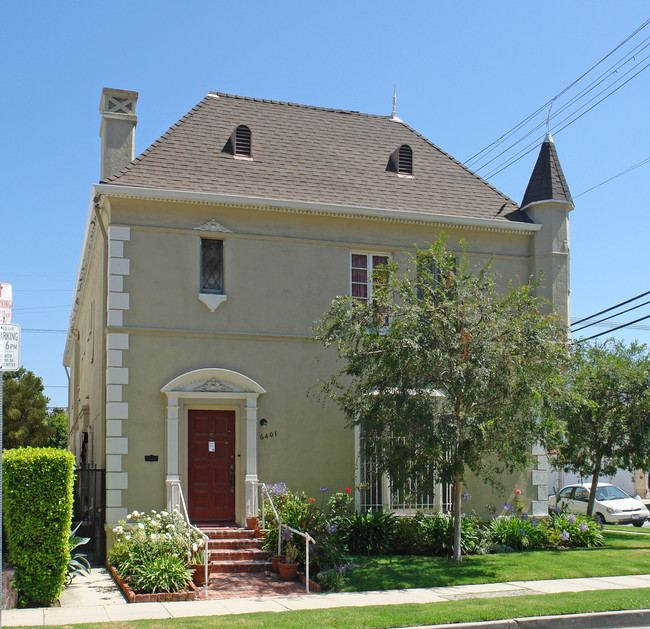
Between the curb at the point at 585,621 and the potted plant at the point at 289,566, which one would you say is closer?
the curb at the point at 585,621

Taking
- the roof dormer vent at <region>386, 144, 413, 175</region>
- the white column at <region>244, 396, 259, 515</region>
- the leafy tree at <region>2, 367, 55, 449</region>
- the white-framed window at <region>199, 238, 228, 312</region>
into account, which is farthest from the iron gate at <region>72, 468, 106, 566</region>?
the leafy tree at <region>2, 367, 55, 449</region>

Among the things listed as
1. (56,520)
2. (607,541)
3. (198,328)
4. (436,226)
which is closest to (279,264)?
(198,328)

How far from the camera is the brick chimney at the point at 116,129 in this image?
1669 cm

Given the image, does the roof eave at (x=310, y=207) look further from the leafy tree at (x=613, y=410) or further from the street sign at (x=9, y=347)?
the street sign at (x=9, y=347)

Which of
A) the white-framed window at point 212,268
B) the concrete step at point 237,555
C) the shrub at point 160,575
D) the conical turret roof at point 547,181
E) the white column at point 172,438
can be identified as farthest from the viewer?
the conical turret roof at point 547,181

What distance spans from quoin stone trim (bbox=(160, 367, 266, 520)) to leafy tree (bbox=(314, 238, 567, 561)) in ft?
7.98

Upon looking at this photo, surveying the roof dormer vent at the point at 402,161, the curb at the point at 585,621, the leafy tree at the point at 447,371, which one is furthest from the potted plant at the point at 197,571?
the roof dormer vent at the point at 402,161

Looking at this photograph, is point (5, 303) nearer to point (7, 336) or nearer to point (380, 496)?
point (7, 336)

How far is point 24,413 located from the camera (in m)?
35.3

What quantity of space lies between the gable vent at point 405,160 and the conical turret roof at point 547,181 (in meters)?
2.83

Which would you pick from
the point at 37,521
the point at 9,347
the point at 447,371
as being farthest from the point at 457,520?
the point at 9,347

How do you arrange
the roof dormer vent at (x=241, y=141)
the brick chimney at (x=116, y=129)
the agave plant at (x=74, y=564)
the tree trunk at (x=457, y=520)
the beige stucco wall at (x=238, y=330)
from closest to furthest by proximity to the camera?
the agave plant at (x=74, y=564) < the tree trunk at (x=457, y=520) < the beige stucco wall at (x=238, y=330) < the brick chimney at (x=116, y=129) < the roof dormer vent at (x=241, y=141)

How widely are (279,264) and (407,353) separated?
4367 mm

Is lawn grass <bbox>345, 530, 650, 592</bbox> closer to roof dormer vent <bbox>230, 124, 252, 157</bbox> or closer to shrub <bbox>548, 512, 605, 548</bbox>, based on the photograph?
shrub <bbox>548, 512, 605, 548</bbox>
